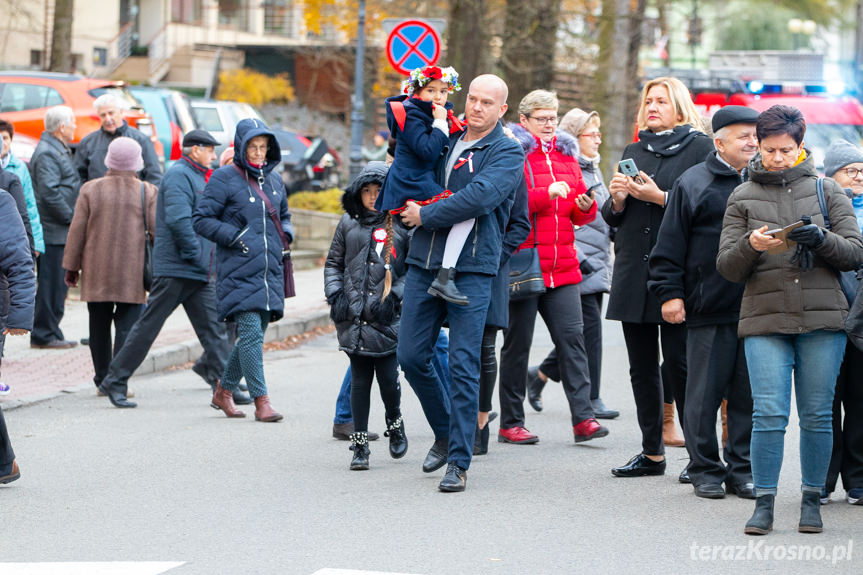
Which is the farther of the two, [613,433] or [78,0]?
[78,0]

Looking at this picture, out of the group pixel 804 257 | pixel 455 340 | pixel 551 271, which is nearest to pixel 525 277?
pixel 551 271

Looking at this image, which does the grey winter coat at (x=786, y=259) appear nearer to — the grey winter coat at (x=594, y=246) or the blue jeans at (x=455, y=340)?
the blue jeans at (x=455, y=340)

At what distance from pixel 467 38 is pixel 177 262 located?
39.4 ft

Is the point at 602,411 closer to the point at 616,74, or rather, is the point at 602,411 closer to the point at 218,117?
the point at 218,117

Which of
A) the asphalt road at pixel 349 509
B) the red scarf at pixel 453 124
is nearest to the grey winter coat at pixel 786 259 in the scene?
the asphalt road at pixel 349 509

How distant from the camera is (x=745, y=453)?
264 inches

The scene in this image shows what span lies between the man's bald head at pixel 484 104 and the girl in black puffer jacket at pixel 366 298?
2.91 ft

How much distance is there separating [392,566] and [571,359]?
125 inches

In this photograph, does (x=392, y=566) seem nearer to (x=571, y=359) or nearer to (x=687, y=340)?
(x=687, y=340)

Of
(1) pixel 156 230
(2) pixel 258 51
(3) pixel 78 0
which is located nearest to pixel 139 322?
(1) pixel 156 230

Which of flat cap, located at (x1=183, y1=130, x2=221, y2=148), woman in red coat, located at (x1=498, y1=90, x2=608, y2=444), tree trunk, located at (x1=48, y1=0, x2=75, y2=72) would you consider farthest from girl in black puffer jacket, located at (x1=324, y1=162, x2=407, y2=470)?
tree trunk, located at (x1=48, y1=0, x2=75, y2=72)

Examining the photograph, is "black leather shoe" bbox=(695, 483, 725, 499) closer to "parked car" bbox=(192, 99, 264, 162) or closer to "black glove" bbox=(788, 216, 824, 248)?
"black glove" bbox=(788, 216, 824, 248)

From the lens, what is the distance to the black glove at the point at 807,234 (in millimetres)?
5691

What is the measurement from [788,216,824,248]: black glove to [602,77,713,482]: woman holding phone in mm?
1284
